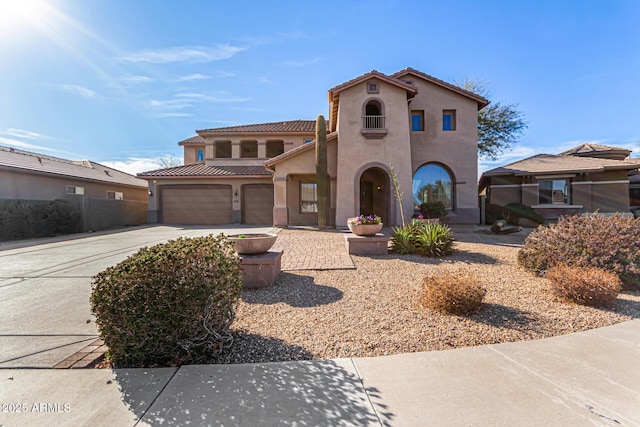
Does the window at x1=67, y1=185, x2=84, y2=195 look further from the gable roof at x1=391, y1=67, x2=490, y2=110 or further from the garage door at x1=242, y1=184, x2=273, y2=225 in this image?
the gable roof at x1=391, y1=67, x2=490, y2=110

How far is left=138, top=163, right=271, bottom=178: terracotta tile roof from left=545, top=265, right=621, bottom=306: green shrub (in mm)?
17104

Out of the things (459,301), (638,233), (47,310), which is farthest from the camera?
(638,233)

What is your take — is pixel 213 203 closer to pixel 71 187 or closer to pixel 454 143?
pixel 71 187

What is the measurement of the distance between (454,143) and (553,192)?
26.0ft

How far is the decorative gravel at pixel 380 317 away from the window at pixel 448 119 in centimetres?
1172

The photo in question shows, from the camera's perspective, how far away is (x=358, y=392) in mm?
2453

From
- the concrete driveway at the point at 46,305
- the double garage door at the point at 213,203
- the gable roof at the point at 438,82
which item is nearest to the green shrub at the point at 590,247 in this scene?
the concrete driveway at the point at 46,305

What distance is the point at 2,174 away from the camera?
1475 centimetres

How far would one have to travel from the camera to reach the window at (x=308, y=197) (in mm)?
17906

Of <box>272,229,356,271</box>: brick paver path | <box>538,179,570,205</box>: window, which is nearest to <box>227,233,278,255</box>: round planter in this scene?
<box>272,229,356,271</box>: brick paver path

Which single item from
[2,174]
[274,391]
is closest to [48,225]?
[2,174]

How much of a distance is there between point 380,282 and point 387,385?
10.7ft

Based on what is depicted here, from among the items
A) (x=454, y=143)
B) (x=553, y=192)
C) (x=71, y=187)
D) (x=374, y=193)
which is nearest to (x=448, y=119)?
(x=454, y=143)

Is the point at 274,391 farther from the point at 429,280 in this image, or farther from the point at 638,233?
the point at 638,233
